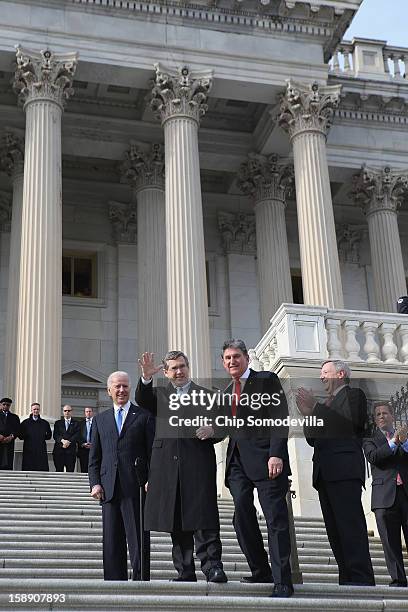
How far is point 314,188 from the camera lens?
23.8m

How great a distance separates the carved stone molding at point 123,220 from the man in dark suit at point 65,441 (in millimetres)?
12189

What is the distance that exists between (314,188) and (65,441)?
10.0 m

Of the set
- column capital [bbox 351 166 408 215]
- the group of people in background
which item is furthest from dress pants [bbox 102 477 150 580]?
column capital [bbox 351 166 408 215]

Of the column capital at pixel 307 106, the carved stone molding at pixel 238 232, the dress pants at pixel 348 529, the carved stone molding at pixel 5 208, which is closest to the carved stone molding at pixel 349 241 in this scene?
the carved stone molding at pixel 238 232

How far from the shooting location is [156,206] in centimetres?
2675

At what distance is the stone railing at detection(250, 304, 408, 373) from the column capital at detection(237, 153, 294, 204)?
32.3ft

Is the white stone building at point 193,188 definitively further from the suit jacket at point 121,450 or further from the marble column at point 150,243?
the suit jacket at point 121,450

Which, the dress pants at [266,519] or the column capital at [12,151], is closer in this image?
the dress pants at [266,519]

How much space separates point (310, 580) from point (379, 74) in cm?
2249

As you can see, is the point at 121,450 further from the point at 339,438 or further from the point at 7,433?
the point at 7,433

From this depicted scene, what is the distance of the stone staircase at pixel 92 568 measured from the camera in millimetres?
6402

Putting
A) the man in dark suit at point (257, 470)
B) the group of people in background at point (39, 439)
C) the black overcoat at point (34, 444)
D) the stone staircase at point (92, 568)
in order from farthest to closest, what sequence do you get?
the black overcoat at point (34, 444) → the group of people in background at point (39, 439) → the man in dark suit at point (257, 470) → the stone staircase at point (92, 568)

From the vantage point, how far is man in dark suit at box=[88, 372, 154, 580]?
783 centimetres

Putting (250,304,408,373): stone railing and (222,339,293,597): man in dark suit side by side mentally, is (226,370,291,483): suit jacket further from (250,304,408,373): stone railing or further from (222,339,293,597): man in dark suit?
(250,304,408,373): stone railing
